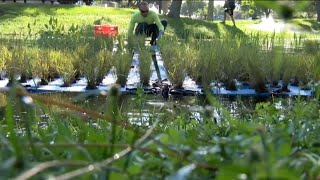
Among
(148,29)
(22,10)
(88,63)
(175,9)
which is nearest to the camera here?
(88,63)

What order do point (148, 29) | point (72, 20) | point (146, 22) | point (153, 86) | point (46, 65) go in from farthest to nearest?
point (72, 20)
point (146, 22)
point (148, 29)
point (46, 65)
point (153, 86)

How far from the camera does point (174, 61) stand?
943 centimetres

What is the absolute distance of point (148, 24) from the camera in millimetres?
12711

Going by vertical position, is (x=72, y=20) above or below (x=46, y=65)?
below

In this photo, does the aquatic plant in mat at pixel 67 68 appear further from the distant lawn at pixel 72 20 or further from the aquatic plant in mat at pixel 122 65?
the distant lawn at pixel 72 20

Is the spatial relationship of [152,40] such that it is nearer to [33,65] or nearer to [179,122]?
[33,65]

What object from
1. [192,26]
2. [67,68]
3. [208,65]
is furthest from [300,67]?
[192,26]

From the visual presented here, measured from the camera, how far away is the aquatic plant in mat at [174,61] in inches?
358

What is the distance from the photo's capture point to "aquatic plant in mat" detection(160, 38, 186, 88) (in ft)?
29.9

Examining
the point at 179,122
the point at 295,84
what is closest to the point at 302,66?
the point at 295,84

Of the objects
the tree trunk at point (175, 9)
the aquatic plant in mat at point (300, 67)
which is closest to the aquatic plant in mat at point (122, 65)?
the aquatic plant in mat at point (300, 67)

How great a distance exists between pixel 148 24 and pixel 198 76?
12.0ft

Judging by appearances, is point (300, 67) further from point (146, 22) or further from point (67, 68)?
point (146, 22)

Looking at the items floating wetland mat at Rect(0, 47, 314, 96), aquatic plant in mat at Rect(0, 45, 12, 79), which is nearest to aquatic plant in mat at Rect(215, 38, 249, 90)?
floating wetland mat at Rect(0, 47, 314, 96)
